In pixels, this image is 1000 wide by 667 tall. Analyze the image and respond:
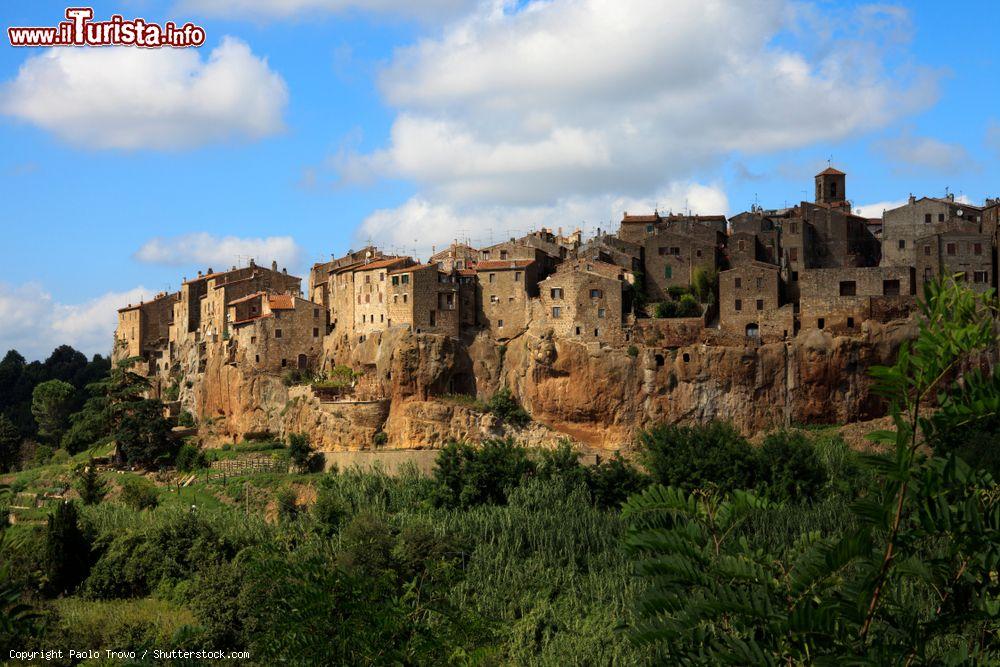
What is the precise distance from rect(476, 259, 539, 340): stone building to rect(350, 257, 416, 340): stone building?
562 centimetres

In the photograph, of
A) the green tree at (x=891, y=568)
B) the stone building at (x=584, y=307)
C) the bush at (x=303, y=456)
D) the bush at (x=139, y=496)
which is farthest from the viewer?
the stone building at (x=584, y=307)

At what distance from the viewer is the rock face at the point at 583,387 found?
205 ft

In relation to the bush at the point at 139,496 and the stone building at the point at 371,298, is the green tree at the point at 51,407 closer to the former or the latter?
the bush at the point at 139,496

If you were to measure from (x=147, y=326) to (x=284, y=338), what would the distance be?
23877mm

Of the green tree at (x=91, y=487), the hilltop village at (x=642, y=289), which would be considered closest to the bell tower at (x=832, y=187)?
the hilltop village at (x=642, y=289)

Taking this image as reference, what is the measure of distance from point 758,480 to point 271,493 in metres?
26.4

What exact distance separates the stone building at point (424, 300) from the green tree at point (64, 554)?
22.5 m

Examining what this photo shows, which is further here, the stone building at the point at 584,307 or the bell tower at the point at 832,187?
the bell tower at the point at 832,187

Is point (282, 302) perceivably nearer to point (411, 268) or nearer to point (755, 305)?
point (411, 268)

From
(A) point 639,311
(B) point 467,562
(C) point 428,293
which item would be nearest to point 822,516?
(B) point 467,562

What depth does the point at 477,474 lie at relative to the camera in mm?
57938

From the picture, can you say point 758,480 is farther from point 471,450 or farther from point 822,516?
point 471,450

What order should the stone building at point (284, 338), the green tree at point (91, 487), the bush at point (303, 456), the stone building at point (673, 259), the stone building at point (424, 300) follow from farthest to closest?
the stone building at point (284, 338), the stone building at point (673, 259), the stone building at point (424, 300), the green tree at point (91, 487), the bush at point (303, 456)

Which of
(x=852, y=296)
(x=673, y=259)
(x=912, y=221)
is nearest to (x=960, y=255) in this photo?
(x=912, y=221)
